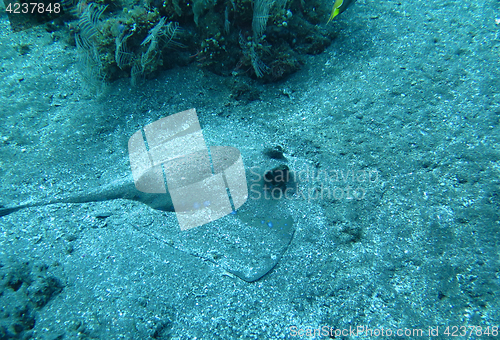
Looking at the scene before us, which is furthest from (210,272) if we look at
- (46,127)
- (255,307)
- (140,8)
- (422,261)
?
(140,8)

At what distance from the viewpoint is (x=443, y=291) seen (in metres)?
2.26

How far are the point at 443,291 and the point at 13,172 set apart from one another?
5.91 meters

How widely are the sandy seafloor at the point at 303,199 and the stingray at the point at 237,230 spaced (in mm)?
107

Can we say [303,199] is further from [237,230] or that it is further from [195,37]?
[195,37]

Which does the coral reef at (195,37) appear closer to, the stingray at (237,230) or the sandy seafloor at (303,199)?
the sandy seafloor at (303,199)

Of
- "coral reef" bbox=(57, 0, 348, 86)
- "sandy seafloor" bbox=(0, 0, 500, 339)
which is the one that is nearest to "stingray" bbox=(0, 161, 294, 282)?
"sandy seafloor" bbox=(0, 0, 500, 339)

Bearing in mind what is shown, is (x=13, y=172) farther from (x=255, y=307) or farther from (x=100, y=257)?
(x=255, y=307)

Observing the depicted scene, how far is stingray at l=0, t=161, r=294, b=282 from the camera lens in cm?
259

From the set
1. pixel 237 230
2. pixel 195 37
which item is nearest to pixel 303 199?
pixel 237 230

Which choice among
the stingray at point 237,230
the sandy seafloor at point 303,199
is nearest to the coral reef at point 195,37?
the sandy seafloor at point 303,199

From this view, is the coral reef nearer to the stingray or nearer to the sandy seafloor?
the sandy seafloor

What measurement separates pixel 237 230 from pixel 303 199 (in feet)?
3.27

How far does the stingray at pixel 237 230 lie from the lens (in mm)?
2594

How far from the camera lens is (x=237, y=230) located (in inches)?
112
